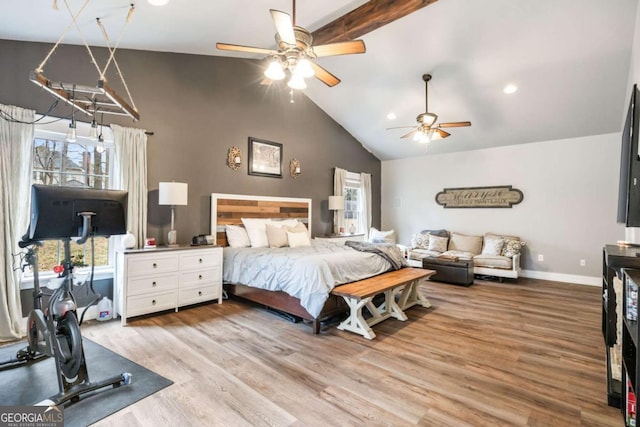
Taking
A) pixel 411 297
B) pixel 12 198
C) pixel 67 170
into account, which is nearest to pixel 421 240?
pixel 411 297

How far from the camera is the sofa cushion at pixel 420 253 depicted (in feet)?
21.1

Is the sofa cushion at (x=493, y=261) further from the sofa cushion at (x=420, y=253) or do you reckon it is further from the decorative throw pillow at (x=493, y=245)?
the sofa cushion at (x=420, y=253)

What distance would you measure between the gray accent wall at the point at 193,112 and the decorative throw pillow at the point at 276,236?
909 millimetres

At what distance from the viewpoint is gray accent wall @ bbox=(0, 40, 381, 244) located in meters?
3.29

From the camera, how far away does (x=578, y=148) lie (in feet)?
18.1

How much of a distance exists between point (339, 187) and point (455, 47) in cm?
338

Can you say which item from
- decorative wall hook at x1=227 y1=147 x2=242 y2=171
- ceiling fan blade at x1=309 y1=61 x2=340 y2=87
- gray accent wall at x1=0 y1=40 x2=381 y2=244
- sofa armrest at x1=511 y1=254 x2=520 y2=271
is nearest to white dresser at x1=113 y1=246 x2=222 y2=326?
gray accent wall at x1=0 y1=40 x2=381 y2=244

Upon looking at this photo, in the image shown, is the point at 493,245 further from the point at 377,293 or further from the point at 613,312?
the point at 613,312

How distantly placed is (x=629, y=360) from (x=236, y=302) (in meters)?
3.84

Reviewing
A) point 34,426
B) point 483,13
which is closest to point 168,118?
point 34,426

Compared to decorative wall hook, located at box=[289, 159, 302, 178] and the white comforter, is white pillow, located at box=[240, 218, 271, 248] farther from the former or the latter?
decorative wall hook, located at box=[289, 159, 302, 178]

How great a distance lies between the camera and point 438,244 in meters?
6.58

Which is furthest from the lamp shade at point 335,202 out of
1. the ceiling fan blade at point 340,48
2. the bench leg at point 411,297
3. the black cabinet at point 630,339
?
the black cabinet at point 630,339

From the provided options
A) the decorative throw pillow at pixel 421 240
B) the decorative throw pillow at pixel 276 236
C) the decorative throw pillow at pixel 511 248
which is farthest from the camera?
the decorative throw pillow at pixel 421 240
